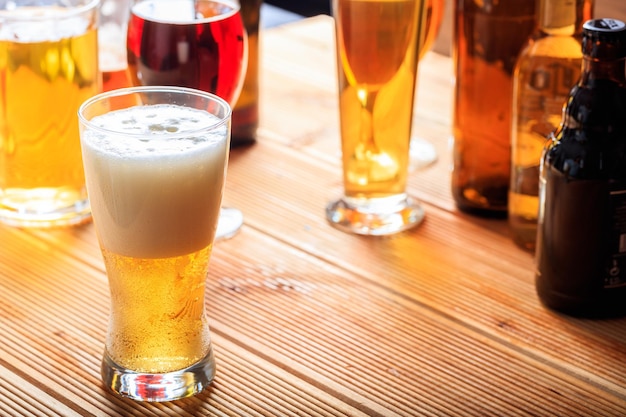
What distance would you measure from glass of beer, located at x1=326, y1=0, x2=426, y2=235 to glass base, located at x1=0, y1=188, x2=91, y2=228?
28cm

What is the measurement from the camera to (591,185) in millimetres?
888

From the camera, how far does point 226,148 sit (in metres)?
0.79

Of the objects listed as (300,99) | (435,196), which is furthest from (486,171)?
(300,99)

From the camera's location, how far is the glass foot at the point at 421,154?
1.28m

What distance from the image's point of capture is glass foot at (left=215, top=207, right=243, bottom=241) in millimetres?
1102

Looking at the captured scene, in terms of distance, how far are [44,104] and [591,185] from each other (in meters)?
0.58

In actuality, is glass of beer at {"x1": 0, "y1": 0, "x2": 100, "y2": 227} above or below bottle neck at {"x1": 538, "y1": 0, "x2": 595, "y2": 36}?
below

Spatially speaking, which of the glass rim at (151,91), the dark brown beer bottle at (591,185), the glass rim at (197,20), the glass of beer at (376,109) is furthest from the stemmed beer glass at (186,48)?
the dark brown beer bottle at (591,185)

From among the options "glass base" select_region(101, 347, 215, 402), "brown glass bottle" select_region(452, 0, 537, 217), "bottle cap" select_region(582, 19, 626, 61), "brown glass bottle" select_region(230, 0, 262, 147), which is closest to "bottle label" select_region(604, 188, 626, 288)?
"bottle cap" select_region(582, 19, 626, 61)

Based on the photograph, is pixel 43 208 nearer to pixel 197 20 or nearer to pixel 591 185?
pixel 197 20

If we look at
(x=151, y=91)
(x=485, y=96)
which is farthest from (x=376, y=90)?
(x=151, y=91)

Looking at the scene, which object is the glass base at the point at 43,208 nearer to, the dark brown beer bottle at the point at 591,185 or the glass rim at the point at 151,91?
the glass rim at the point at 151,91

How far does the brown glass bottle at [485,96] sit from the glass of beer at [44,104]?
40cm

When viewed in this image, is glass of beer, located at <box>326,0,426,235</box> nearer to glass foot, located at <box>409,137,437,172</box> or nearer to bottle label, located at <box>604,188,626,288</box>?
glass foot, located at <box>409,137,437,172</box>
